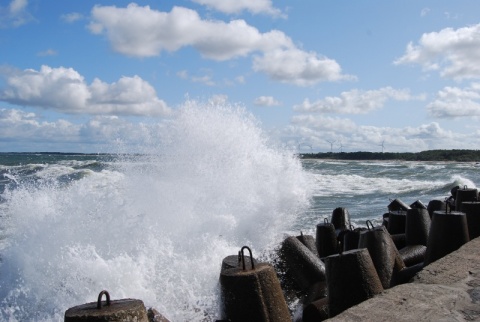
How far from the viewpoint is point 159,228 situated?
8211mm

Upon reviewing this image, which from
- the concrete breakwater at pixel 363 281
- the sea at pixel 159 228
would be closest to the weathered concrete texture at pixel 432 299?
the concrete breakwater at pixel 363 281

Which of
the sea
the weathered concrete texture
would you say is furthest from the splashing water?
the weathered concrete texture

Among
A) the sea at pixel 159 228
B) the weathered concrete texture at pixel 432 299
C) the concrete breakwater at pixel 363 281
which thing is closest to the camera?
the weathered concrete texture at pixel 432 299

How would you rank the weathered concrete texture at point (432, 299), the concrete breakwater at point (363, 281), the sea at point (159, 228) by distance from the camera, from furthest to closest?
the sea at point (159, 228), the concrete breakwater at point (363, 281), the weathered concrete texture at point (432, 299)

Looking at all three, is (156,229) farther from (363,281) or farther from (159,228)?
(363,281)

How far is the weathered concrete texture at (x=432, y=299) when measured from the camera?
116 inches

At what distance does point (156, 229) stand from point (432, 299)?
5464mm

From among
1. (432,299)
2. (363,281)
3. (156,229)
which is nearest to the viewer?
(432,299)

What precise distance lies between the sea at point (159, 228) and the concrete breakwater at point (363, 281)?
2.22 ft

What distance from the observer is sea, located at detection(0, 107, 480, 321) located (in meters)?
5.79

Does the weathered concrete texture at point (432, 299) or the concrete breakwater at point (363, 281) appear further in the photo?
the concrete breakwater at point (363, 281)

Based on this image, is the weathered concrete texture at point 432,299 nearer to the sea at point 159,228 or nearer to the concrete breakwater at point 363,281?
the concrete breakwater at point 363,281

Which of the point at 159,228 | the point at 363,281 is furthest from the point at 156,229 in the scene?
the point at 363,281

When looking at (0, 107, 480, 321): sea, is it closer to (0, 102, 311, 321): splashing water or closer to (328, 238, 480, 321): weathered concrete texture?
(0, 102, 311, 321): splashing water
